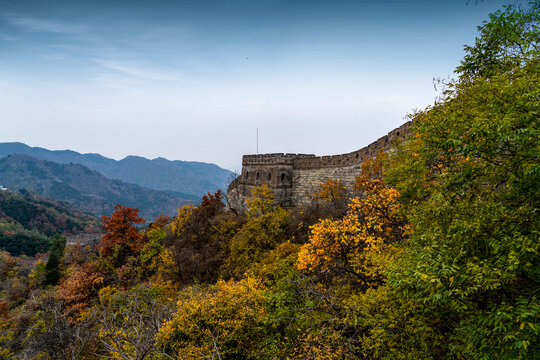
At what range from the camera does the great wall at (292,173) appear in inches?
905

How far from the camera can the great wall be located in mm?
22984

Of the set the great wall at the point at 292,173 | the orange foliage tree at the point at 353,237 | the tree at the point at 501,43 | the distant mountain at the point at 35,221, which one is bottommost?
the distant mountain at the point at 35,221

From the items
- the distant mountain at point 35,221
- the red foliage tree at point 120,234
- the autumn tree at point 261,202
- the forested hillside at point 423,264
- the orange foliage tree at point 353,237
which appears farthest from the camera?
the distant mountain at point 35,221

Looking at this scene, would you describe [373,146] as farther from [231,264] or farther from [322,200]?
[231,264]

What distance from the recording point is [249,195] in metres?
28.2

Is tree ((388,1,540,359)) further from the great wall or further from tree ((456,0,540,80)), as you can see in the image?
the great wall

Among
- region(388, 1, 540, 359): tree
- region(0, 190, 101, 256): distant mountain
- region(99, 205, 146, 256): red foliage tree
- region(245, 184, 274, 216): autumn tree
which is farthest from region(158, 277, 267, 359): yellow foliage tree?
region(0, 190, 101, 256): distant mountain

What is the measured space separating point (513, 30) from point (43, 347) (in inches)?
913

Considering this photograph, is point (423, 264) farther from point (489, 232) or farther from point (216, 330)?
point (216, 330)

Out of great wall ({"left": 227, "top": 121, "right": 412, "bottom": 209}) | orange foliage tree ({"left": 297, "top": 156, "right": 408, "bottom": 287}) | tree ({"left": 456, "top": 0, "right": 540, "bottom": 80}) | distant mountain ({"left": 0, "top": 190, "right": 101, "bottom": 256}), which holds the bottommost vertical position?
distant mountain ({"left": 0, "top": 190, "right": 101, "bottom": 256})

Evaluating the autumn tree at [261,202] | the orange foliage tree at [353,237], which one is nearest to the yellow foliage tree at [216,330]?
the orange foliage tree at [353,237]

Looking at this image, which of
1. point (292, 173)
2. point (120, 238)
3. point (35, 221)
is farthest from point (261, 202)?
point (35, 221)

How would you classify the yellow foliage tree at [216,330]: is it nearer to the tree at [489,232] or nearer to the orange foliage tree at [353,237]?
the orange foliage tree at [353,237]

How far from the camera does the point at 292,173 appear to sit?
1060 inches
